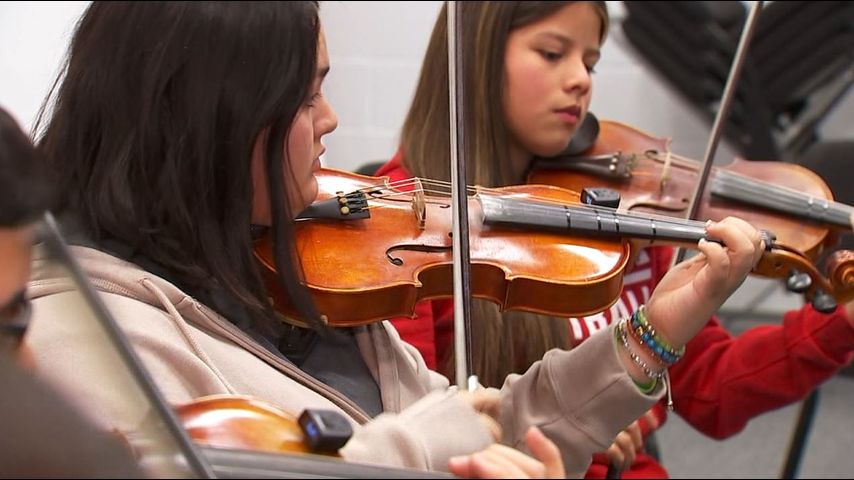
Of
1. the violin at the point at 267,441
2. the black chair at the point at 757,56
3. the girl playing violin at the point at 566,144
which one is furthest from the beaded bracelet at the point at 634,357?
the black chair at the point at 757,56

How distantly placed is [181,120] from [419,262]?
265 mm

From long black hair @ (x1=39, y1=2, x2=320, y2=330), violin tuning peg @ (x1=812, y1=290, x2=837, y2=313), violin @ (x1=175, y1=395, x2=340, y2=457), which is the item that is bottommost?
violin tuning peg @ (x1=812, y1=290, x2=837, y2=313)

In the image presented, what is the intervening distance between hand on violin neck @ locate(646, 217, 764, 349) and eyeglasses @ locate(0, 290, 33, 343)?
0.56m

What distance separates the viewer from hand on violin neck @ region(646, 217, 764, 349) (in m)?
0.93

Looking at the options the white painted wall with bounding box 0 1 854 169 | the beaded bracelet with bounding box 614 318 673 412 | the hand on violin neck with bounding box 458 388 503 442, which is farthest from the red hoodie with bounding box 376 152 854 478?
the white painted wall with bounding box 0 1 854 169

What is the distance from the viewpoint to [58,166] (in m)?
0.81

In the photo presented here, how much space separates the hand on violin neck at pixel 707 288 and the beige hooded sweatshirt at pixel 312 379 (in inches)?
2.0

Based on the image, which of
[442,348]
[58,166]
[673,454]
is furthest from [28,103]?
[673,454]

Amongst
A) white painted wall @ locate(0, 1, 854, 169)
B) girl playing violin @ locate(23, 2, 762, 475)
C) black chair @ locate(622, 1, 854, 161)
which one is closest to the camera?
girl playing violin @ locate(23, 2, 762, 475)

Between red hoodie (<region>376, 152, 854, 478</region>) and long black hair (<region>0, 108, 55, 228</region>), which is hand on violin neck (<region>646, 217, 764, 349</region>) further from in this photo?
long black hair (<region>0, 108, 55, 228</region>)

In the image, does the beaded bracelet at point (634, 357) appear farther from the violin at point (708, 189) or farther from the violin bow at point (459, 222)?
the violin at point (708, 189)

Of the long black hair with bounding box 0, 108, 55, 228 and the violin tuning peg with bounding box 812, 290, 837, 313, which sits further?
the violin tuning peg with bounding box 812, 290, 837, 313

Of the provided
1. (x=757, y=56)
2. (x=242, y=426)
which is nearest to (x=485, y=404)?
(x=242, y=426)

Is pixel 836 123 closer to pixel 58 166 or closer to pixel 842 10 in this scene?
pixel 842 10
